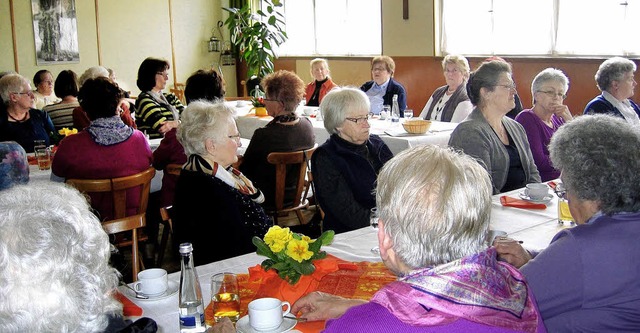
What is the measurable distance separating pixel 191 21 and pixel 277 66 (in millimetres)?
1755

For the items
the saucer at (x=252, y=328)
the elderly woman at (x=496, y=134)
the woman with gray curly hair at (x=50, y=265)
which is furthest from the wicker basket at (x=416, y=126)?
the woman with gray curly hair at (x=50, y=265)

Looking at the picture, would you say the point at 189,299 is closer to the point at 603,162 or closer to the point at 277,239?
the point at 277,239

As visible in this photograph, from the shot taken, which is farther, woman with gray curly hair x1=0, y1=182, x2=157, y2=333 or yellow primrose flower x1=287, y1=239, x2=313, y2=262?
yellow primrose flower x1=287, y1=239, x2=313, y2=262

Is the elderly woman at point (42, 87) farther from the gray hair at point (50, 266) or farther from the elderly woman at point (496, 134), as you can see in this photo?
the gray hair at point (50, 266)

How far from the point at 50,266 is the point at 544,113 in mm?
3904

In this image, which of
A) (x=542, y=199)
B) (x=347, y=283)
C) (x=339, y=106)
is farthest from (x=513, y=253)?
(x=339, y=106)

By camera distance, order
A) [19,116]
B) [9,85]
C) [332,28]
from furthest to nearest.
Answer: [332,28] → [19,116] → [9,85]

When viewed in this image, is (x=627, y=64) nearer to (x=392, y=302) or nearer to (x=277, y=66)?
(x=392, y=302)

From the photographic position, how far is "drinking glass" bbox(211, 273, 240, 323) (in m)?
1.88

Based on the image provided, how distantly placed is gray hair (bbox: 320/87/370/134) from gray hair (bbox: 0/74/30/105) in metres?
3.00

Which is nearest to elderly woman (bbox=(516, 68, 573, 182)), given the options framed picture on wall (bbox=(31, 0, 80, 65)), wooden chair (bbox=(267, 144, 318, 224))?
wooden chair (bbox=(267, 144, 318, 224))

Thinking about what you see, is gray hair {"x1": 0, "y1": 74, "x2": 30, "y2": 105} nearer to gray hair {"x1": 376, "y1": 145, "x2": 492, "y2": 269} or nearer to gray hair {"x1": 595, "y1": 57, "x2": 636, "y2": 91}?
gray hair {"x1": 595, "y1": 57, "x2": 636, "y2": 91}

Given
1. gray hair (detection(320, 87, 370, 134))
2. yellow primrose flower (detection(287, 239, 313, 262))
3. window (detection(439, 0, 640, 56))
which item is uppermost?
window (detection(439, 0, 640, 56))

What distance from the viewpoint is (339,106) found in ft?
11.0
